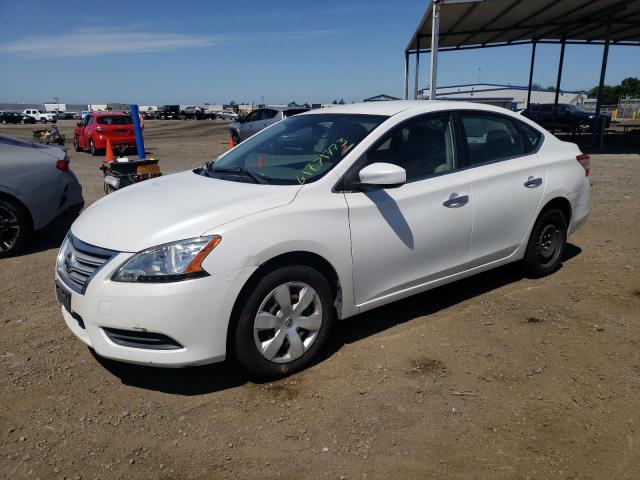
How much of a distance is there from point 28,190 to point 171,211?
12.1 ft

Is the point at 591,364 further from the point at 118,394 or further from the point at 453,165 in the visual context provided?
the point at 118,394

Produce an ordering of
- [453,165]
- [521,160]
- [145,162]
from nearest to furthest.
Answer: [453,165]
[521,160]
[145,162]

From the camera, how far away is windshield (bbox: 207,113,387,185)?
134 inches

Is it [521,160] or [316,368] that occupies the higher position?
[521,160]

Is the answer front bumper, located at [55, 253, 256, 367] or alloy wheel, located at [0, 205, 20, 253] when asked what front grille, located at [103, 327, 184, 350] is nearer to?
front bumper, located at [55, 253, 256, 367]

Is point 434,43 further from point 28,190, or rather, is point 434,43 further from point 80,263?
point 80,263

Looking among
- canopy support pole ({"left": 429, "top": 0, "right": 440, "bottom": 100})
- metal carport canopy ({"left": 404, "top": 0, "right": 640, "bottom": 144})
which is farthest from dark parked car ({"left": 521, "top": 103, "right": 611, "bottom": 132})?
canopy support pole ({"left": 429, "top": 0, "right": 440, "bottom": 100})

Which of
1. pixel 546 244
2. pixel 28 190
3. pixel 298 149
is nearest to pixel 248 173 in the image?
pixel 298 149

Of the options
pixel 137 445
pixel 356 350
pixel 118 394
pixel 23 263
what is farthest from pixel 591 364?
pixel 23 263

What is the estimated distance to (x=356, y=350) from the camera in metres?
3.52

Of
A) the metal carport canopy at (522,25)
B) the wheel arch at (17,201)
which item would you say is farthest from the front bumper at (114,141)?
the wheel arch at (17,201)

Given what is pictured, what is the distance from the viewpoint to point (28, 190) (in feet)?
18.9

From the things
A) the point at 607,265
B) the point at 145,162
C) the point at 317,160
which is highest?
the point at 317,160

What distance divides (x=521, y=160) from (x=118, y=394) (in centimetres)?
362
